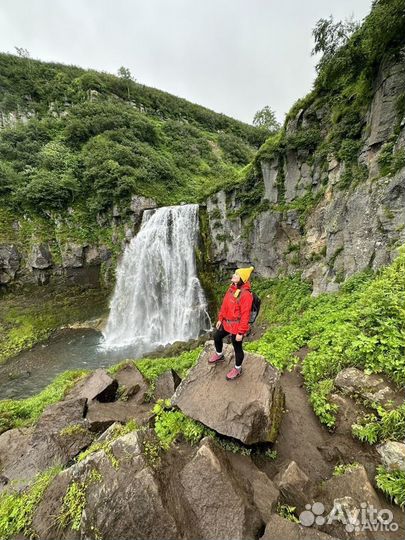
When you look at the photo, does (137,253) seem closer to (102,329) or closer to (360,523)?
(102,329)

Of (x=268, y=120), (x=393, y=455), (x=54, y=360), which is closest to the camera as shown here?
(x=393, y=455)

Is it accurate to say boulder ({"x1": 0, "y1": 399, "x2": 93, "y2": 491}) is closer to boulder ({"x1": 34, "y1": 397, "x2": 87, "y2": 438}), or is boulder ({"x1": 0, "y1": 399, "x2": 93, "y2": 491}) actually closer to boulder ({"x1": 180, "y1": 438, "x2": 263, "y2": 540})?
boulder ({"x1": 34, "y1": 397, "x2": 87, "y2": 438})

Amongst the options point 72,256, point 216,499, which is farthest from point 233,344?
point 72,256

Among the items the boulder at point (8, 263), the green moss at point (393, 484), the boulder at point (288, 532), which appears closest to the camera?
the boulder at point (288, 532)

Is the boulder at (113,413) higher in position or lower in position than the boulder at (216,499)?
lower

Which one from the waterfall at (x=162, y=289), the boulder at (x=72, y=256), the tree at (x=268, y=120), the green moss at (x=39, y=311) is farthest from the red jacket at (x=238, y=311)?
the tree at (x=268, y=120)

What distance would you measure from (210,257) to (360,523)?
16.8 m

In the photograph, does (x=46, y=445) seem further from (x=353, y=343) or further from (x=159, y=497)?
(x=353, y=343)

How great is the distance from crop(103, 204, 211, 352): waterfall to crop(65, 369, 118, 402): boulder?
27.4 ft

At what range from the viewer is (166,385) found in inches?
273

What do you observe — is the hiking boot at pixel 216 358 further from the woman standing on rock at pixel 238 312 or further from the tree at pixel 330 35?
the tree at pixel 330 35

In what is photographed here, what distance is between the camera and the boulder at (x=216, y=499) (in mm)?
2572

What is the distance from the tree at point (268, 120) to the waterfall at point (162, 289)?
39.7 m

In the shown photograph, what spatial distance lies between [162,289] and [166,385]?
11.3 m
